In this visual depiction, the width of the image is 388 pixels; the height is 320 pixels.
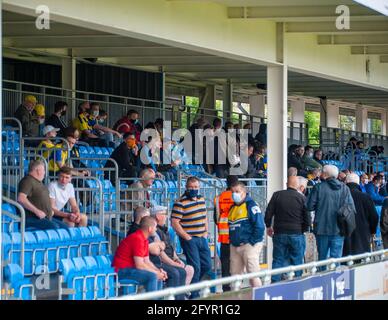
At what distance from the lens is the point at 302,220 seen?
537 inches

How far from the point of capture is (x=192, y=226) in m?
Answer: 13.8

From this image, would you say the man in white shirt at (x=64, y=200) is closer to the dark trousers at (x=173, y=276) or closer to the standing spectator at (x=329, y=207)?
the dark trousers at (x=173, y=276)

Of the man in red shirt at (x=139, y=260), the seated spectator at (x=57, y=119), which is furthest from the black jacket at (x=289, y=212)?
the seated spectator at (x=57, y=119)

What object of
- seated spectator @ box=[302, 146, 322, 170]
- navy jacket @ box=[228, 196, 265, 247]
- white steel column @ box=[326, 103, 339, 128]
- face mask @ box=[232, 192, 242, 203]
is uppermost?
white steel column @ box=[326, 103, 339, 128]

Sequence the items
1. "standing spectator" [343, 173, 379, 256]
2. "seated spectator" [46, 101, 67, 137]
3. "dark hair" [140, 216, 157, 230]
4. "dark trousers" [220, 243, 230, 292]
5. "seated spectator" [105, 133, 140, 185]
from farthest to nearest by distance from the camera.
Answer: "seated spectator" [46, 101, 67, 137], "seated spectator" [105, 133, 140, 185], "standing spectator" [343, 173, 379, 256], "dark trousers" [220, 243, 230, 292], "dark hair" [140, 216, 157, 230]

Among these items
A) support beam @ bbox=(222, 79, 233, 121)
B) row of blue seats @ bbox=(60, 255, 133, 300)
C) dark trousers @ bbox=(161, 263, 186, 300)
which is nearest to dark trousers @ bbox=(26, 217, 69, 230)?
row of blue seats @ bbox=(60, 255, 133, 300)

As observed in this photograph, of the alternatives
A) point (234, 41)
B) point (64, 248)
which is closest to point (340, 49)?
point (234, 41)

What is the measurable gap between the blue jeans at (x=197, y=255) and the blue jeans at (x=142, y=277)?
6.56 feet

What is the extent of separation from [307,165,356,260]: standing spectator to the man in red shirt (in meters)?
3.09

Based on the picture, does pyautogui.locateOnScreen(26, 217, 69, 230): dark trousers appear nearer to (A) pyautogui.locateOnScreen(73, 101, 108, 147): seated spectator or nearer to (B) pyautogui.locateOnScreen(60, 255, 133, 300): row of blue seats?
(B) pyautogui.locateOnScreen(60, 255, 133, 300): row of blue seats

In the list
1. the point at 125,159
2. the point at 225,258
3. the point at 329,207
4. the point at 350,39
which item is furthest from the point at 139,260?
the point at 350,39

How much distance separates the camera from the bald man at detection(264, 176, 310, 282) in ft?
44.5

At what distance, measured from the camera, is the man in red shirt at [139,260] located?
11.5 meters
